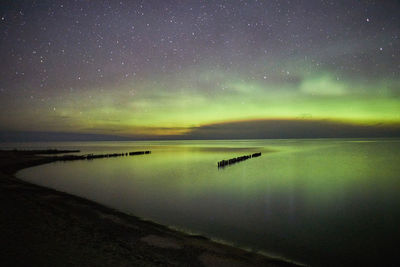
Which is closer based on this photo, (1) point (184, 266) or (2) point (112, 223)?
(1) point (184, 266)

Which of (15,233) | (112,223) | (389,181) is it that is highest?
(15,233)

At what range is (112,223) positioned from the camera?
37.0ft

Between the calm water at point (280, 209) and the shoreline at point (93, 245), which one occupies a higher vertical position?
the shoreline at point (93, 245)

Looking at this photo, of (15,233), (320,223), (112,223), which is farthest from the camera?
(320,223)

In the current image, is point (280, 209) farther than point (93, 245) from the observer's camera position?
Yes

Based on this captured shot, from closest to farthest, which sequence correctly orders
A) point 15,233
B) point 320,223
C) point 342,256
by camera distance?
point 15,233, point 342,256, point 320,223

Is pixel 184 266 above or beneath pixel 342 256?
above

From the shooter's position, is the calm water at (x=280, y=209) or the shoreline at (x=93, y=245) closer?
the shoreline at (x=93, y=245)

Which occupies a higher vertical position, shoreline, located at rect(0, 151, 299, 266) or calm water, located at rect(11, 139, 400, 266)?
shoreline, located at rect(0, 151, 299, 266)

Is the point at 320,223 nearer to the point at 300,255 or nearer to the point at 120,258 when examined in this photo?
the point at 300,255

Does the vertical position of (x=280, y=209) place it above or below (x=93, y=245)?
below

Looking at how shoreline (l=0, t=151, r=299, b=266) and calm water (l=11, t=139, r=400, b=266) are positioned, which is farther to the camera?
calm water (l=11, t=139, r=400, b=266)

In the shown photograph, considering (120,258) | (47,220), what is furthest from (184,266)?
(47,220)

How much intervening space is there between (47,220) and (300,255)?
11.4 metres
